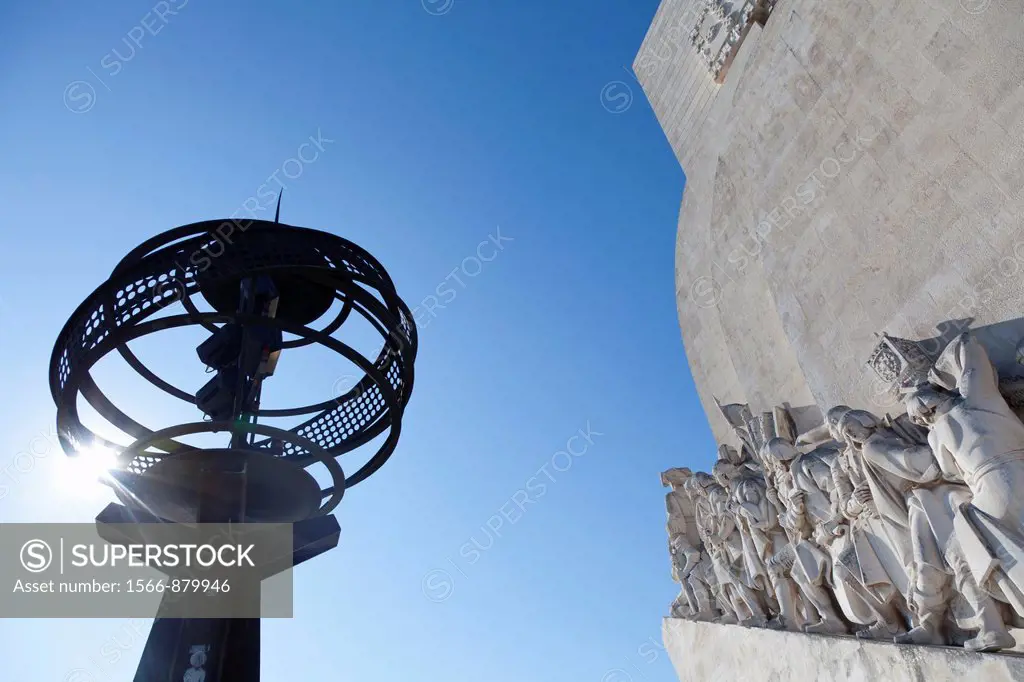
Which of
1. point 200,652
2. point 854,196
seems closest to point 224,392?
point 200,652

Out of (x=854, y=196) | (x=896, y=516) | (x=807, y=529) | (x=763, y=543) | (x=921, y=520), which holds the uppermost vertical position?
(x=854, y=196)

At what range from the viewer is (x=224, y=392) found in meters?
5.87

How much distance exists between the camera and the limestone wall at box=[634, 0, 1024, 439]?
210 inches

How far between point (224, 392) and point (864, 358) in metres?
6.18

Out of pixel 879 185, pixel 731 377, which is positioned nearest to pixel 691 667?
pixel 731 377

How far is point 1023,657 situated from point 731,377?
20.1 ft

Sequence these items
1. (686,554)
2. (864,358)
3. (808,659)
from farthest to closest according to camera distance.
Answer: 1. (686,554)
2. (864,358)
3. (808,659)

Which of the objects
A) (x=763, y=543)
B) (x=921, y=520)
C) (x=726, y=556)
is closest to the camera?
(x=921, y=520)

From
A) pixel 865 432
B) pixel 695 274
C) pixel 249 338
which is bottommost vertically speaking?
pixel 865 432

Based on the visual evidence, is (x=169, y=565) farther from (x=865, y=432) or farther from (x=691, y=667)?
(x=691, y=667)

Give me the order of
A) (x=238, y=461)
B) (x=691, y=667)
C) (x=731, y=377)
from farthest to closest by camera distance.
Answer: (x=731, y=377) → (x=691, y=667) → (x=238, y=461)

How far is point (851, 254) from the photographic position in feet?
22.7

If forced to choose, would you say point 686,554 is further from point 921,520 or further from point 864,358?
point 921,520

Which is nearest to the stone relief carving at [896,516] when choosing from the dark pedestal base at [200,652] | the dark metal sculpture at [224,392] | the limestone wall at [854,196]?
the limestone wall at [854,196]
